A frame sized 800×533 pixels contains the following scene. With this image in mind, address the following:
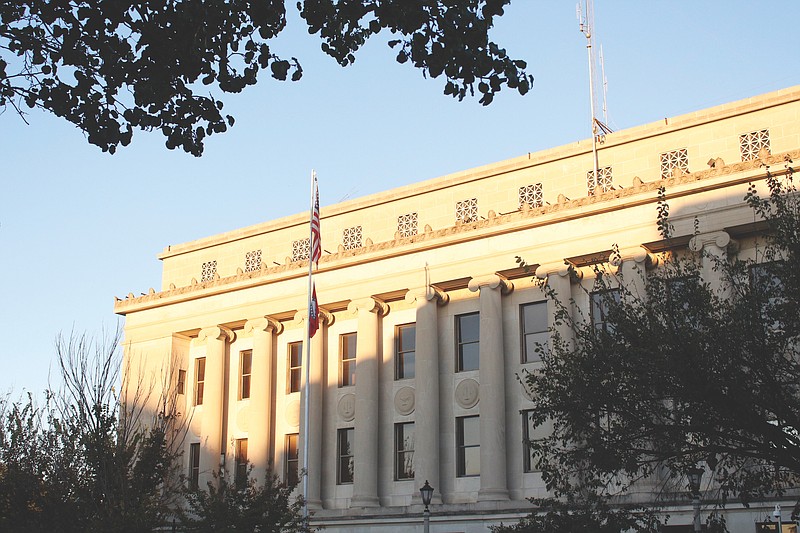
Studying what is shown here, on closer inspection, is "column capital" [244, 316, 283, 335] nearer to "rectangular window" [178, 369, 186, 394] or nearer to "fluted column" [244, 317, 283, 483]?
"fluted column" [244, 317, 283, 483]

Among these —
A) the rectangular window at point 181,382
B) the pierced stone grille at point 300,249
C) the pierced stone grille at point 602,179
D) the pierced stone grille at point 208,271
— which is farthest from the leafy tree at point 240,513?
the pierced stone grille at point 208,271

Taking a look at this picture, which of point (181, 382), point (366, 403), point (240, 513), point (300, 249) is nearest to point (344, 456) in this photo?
point (366, 403)

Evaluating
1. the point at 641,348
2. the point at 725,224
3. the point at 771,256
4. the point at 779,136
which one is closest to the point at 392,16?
the point at 641,348

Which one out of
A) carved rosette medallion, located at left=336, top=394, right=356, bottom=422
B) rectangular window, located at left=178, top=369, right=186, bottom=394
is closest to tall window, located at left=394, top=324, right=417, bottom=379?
carved rosette medallion, located at left=336, top=394, right=356, bottom=422

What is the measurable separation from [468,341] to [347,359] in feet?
19.4

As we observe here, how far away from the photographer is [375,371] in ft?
132

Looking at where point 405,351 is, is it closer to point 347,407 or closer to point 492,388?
point 347,407

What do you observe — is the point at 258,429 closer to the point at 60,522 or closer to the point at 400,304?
the point at 400,304

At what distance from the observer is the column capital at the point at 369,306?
134ft

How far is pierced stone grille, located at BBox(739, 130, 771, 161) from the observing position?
36094 millimetres

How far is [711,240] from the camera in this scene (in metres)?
33.2

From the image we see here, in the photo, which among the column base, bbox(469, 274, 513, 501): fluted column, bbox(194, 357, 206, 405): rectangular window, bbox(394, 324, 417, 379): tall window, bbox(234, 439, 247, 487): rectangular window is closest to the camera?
the column base

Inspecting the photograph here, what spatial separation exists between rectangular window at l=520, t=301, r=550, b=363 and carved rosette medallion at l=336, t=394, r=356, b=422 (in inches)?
308

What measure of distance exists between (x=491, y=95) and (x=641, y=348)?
8775 mm
